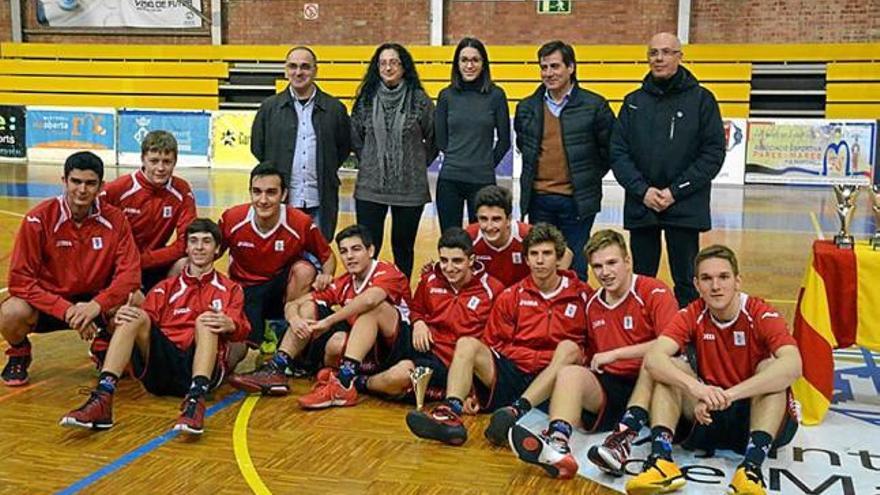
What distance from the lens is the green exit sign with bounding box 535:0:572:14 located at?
17.6 meters

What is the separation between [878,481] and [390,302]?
7.75 feet

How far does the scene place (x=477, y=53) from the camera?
17.7ft

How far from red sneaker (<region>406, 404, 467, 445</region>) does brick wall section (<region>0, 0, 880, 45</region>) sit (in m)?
14.7

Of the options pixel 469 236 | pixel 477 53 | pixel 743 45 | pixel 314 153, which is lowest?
pixel 469 236

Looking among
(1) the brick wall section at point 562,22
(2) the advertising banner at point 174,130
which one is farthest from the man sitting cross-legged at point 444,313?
(2) the advertising banner at point 174,130

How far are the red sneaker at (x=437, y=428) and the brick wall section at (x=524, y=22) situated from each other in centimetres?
1471

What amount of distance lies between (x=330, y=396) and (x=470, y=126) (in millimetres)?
1936

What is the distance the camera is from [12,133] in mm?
18984

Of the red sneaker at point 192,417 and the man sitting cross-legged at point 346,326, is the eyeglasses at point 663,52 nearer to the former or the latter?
the man sitting cross-legged at point 346,326

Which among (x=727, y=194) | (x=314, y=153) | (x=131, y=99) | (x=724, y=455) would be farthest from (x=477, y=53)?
(x=131, y=99)

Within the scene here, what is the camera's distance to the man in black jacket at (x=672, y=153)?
4930 mm

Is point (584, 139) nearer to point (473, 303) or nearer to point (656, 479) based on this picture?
point (473, 303)

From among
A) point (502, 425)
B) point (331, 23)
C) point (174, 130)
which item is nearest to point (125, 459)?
point (502, 425)

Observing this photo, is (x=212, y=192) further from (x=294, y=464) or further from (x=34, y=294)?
(x=294, y=464)
